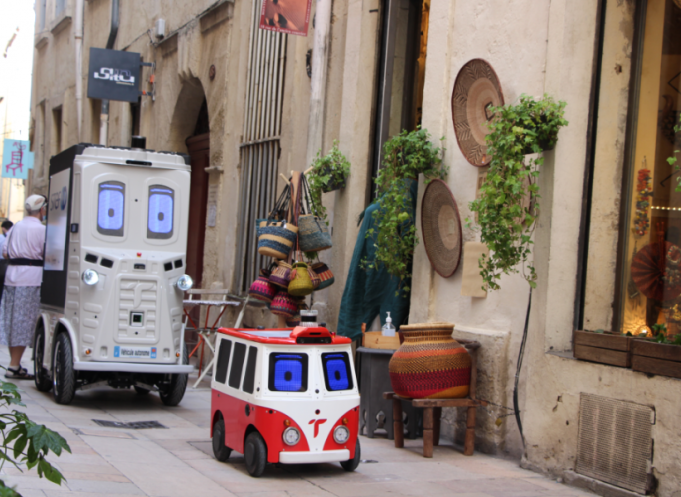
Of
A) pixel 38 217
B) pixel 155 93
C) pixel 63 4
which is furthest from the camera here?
pixel 63 4

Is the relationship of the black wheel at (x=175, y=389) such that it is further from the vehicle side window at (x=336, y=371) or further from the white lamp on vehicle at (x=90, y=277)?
the vehicle side window at (x=336, y=371)

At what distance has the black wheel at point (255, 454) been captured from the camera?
4910 mm

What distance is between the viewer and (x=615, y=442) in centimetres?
486

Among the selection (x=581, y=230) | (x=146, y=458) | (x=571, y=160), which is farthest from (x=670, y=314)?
(x=146, y=458)

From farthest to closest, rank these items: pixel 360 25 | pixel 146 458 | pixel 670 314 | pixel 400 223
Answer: pixel 360 25 < pixel 400 223 < pixel 146 458 < pixel 670 314

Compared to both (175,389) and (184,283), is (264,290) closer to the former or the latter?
(184,283)

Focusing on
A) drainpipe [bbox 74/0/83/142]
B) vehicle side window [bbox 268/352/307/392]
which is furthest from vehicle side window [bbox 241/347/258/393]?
drainpipe [bbox 74/0/83/142]

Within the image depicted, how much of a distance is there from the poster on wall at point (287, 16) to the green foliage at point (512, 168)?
3.69 m

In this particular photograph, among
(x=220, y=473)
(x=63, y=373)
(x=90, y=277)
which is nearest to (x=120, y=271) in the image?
(x=90, y=277)

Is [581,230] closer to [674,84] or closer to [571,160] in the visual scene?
[571,160]

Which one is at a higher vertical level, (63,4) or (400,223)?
(63,4)

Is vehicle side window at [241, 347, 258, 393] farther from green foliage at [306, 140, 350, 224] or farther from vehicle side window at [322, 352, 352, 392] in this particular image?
green foliage at [306, 140, 350, 224]

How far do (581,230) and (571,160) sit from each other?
0.47 m

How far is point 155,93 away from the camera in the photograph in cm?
1406
